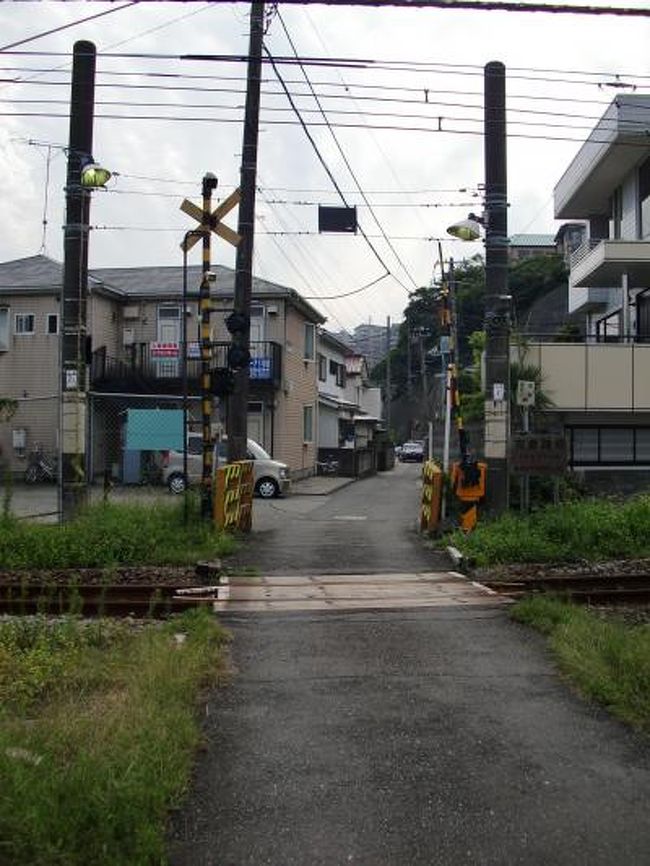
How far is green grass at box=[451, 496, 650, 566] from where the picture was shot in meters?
12.0

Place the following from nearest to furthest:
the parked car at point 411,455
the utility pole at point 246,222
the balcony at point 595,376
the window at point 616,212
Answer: the utility pole at point 246,222, the balcony at point 595,376, the window at point 616,212, the parked car at point 411,455

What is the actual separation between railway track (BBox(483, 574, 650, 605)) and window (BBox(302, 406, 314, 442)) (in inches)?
949

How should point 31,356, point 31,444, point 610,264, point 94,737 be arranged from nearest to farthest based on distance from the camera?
point 94,737 < point 610,264 < point 31,444 < point 31,356

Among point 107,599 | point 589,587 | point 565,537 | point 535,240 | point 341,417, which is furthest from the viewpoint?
point 535,240

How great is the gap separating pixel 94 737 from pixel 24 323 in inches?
1067

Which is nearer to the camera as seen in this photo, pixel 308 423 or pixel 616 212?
pixel 616 212

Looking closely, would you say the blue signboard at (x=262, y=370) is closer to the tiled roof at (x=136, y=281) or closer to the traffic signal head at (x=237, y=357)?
the tiled roof at (x=136, y=281)

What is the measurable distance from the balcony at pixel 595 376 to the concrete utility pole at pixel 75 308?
1011 centimetres

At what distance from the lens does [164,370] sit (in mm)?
30109

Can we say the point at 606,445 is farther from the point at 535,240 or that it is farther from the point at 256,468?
the point at 535,240

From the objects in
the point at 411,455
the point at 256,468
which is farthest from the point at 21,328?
the point at 411,455

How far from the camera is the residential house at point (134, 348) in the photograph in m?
28.8

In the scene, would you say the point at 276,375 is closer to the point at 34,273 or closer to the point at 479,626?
the point at 34,273

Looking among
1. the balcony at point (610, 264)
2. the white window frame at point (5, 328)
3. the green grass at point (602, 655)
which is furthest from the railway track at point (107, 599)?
the white window frame at point (5, 328)
